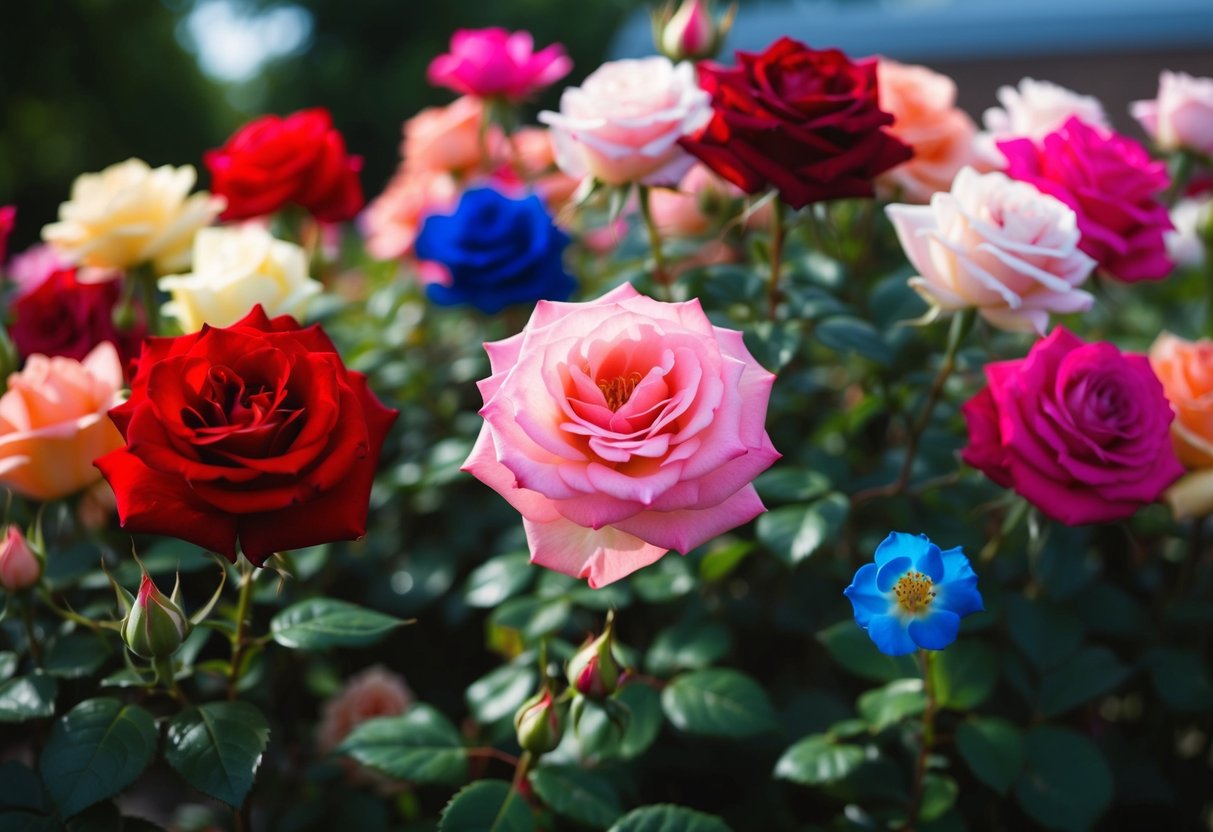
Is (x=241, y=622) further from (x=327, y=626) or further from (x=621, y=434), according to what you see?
(x=621, y=434)

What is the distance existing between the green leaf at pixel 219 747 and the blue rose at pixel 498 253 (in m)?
0.58

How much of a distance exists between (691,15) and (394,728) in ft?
2.80

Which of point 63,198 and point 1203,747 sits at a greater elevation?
point 1203,747

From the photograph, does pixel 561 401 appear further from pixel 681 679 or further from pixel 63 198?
pixel 63 198

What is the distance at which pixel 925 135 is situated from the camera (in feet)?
3.66

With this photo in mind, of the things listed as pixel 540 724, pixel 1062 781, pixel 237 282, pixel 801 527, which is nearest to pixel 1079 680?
pixel 1062 781

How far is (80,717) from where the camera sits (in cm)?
77

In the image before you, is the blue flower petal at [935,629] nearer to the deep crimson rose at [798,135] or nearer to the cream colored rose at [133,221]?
the deep crimson rose at [798,135]

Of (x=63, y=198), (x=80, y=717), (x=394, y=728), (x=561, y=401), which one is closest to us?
(x=561, y=401)

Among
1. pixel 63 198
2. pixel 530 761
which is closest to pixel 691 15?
pixel 530 761

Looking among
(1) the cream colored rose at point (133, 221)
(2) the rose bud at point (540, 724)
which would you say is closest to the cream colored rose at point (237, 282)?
(1) the cream colored rose at point (133, 221)

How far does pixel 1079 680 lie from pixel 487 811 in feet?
2.05

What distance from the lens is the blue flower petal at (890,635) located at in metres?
0.65

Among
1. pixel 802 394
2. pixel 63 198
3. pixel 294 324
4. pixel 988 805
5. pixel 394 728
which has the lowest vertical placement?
pixel 63 198
